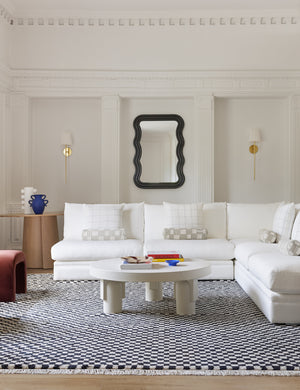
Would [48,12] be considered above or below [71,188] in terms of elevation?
above

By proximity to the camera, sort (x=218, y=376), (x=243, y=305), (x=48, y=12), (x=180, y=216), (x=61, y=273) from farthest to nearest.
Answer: (x=48, y=12)
(x=180, y=216)
(x=61, y=273)
(x=243, y=305)
(x=218, y=376)

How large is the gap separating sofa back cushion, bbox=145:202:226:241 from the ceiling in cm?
287

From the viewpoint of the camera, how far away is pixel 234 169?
250 inches

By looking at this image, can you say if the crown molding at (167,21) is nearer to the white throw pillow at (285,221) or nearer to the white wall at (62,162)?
the white wall at (62,162)

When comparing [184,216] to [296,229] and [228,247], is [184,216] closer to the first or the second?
[228,247]

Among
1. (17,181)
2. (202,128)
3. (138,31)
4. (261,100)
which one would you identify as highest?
(138,31)

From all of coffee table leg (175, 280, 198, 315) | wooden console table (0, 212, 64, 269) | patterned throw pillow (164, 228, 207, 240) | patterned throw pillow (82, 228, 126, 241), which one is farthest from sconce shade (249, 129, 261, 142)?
coffee table leg (175, 280, 198, 315)

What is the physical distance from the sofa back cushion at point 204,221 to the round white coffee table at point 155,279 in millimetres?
1638

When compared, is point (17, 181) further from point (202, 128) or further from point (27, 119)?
point (202, 128)

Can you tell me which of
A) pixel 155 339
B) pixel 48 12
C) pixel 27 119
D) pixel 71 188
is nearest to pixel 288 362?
pixel 155 339

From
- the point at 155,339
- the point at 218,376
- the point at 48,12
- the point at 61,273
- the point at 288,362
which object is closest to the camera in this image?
the point at 218,376

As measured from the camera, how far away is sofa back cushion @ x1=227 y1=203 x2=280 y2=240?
16.6 ft

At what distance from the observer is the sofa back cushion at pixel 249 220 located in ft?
16.6

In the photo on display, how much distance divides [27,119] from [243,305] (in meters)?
4.24
